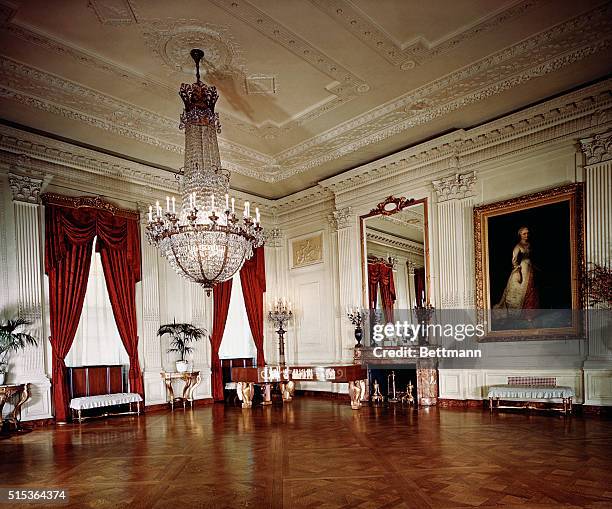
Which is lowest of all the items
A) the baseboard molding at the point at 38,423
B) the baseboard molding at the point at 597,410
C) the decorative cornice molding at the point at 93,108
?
the baseboard molding at the point at 38,423

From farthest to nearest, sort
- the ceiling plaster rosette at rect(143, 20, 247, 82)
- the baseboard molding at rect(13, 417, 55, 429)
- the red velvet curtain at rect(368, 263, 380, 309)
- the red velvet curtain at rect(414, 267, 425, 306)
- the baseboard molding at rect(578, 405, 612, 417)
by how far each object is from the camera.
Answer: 1. the red velvet curtain at rect(368, 263, 380, 309)
2. the red velvet curtain at rect(414, 267, 425, 306)
3. the baseboard molding at rect(13, 417, 55, 429)
4. the baseboard molding at rect(578, 405, 612, 417)
5. the ceiling plaster rosette at rect(143, 20, 247, 82)

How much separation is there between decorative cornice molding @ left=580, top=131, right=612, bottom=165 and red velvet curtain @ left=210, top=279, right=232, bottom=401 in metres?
5.99

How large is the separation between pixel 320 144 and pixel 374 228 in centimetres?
180

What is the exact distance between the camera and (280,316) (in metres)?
9.68

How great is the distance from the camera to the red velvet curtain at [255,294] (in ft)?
33.0

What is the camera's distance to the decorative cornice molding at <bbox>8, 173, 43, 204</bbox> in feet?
23.2

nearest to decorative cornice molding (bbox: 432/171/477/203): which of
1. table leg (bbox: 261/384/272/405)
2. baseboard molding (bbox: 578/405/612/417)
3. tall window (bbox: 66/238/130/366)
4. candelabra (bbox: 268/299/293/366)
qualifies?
baseboard molding (bbox: 578/405/612/417)

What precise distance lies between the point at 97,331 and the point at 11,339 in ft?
5.49

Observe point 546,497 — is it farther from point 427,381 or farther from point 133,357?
point 133,357

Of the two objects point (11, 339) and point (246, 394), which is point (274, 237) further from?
point (11, 339)

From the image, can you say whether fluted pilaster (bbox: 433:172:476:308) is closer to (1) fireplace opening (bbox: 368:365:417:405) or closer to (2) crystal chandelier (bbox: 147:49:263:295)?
(1) fireplace opening (bbox: 368:365:417:405)

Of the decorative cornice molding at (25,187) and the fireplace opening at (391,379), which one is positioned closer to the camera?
the decorative cornice molding at (25,187)

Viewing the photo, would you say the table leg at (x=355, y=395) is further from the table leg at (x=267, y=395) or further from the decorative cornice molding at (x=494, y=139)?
the decorative cornice molding at (x=494, y=139)

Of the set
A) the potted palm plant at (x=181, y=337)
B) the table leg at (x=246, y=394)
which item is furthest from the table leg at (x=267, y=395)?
the potted palm plant at (x=181, y=337)
